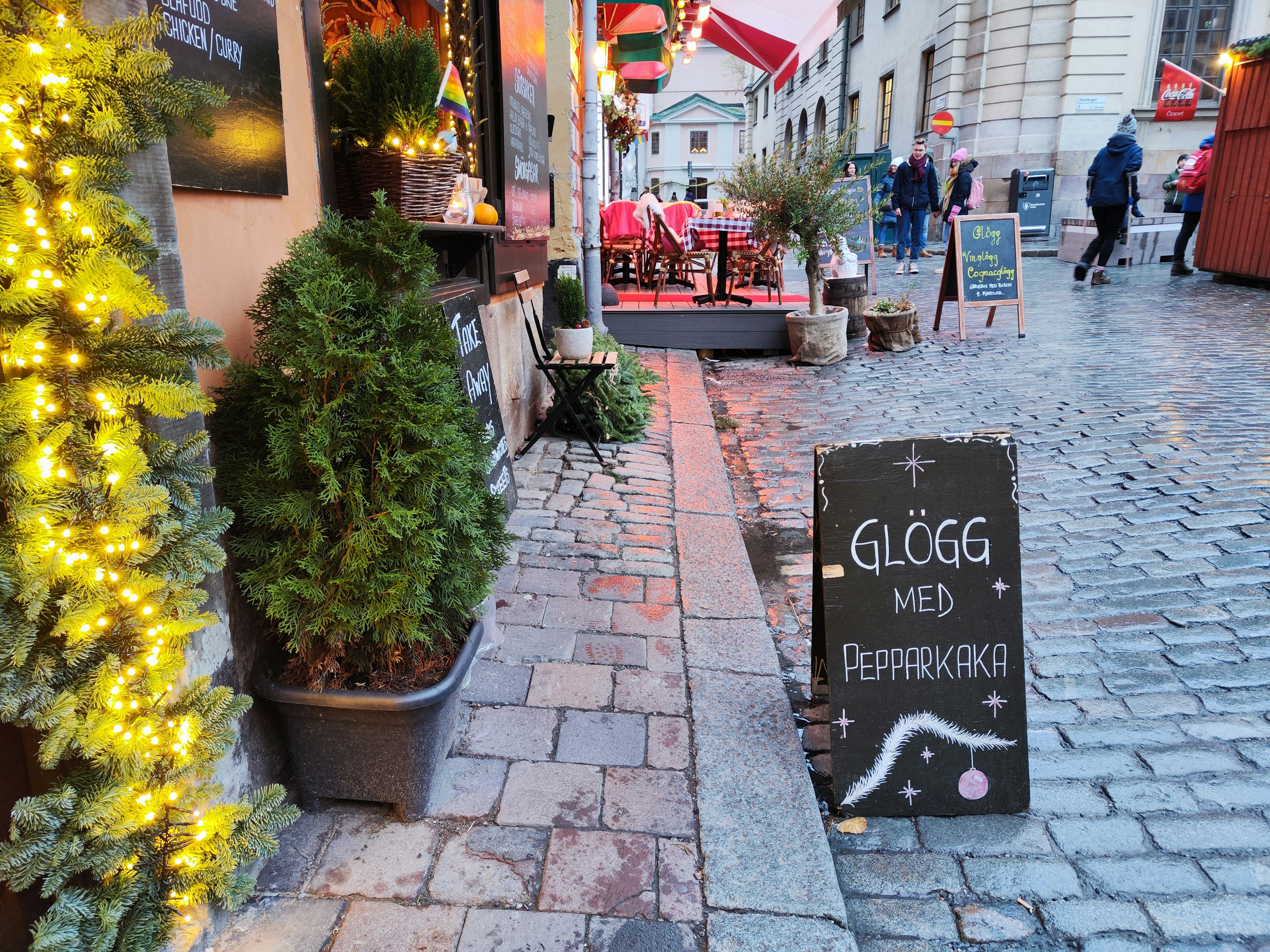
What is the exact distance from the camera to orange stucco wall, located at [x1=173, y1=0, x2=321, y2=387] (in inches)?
80.4

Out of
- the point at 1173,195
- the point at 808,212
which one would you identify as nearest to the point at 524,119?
the point at 808,212

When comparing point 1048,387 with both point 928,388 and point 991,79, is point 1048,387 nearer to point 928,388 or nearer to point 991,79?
point 928,388

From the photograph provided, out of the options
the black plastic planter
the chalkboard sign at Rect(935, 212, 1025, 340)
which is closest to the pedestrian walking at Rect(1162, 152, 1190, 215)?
the chalkboard sign at Rect(935, 212, 1025, 340)

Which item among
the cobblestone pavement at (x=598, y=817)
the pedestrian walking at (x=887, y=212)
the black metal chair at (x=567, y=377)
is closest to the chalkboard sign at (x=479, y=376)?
the cobblestone pavement at (x=598, y=817)

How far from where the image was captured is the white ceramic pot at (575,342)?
532 cm

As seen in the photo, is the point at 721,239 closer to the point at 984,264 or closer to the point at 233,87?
the point at 984,264

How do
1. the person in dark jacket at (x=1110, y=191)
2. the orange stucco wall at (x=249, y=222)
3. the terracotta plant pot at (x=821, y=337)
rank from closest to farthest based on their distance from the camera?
the orange stucco wall at (x=249, y=222) → the terracotta plant pot at (x=821, y=337) → the person in dark jacket at (x=1110, y=191)

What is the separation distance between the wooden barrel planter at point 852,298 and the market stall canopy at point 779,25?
466cm

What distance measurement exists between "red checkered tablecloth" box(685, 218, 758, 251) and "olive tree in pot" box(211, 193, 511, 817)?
25.1ft

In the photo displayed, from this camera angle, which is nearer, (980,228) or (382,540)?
(382,540)

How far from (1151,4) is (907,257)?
10198 mm

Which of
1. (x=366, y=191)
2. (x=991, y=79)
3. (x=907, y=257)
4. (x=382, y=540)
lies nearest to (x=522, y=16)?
(x=366, y=191)

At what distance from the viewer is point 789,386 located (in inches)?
308

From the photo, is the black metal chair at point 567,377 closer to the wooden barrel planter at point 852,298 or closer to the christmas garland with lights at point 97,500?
the christmas garland with lights at point 97,500
